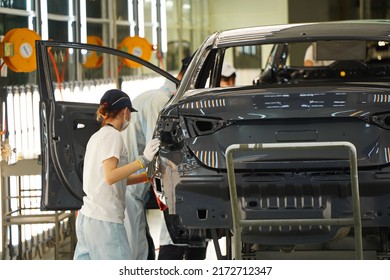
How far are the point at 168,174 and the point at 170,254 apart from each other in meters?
1.98

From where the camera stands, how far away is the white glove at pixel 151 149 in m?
5.66

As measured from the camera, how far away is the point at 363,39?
19.3ft

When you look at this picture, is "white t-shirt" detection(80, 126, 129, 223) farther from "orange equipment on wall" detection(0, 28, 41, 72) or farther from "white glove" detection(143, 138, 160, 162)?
"orange equipment on wall" detection(0, 28, 41, 72)

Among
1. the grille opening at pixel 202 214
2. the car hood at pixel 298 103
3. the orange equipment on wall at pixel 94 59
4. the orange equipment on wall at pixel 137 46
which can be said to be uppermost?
the orange equipment on wall at pixel 137 46

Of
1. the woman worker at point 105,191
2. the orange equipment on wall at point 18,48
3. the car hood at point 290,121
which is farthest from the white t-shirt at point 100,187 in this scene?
the orange equipment on wall at point 18,48

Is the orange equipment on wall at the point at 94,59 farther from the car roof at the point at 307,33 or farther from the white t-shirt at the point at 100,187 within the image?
the white t-shirt at the point at 100,187

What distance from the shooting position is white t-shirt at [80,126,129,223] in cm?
595

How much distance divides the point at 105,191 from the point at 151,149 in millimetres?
501

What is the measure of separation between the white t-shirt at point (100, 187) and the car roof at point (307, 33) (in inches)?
33.3

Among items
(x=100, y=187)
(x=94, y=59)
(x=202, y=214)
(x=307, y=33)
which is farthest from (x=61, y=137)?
(x=94, y=59)

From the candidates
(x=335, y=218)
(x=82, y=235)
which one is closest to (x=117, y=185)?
(x=82, y=235)

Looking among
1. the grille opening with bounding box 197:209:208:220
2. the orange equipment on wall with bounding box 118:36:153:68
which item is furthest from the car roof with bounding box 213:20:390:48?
the orange equipment on wall with bounding box 118:36:153:68

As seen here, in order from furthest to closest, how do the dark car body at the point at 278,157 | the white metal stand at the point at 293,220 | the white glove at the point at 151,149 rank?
the white glove at the point at 151,149 < the dark car body at the point at 278,157 < the white metal stand at the point at 293,220
